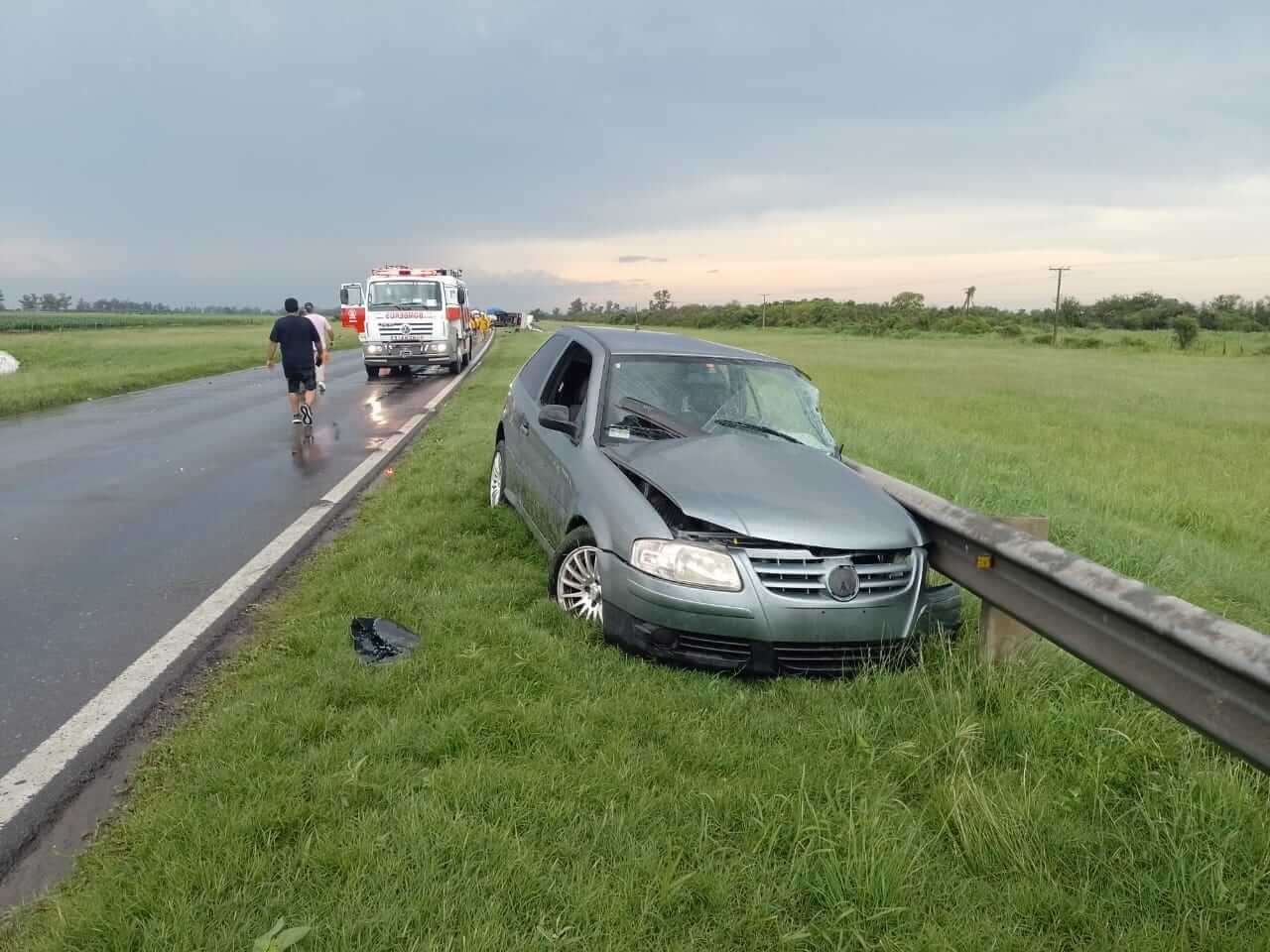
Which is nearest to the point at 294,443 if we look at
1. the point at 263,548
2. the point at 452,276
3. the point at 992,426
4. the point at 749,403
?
the point at 263,548

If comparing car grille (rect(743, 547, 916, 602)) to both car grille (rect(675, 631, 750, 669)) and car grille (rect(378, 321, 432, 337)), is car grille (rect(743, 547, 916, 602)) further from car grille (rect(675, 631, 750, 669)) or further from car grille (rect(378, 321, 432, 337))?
car grille (rect(378, 321, 432, 337))

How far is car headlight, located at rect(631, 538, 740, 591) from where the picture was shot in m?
3.69

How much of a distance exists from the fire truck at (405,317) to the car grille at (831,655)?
742 inches

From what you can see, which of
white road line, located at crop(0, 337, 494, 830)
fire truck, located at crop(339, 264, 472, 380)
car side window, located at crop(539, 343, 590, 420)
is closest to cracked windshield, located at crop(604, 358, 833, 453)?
car side window, located at crop(539, 343, 590, 420)

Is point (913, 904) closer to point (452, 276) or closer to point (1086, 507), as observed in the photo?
point (1086, 507)

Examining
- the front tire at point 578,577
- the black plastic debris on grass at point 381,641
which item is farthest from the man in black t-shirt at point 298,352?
the front tire at point 578,577

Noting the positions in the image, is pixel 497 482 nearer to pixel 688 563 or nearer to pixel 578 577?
pixel 578 577

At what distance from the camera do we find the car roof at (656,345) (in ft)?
17.9

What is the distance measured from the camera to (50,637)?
429 cm

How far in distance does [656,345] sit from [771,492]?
6.48 feet

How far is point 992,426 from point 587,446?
40.9ft

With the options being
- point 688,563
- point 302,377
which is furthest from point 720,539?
point 302,377

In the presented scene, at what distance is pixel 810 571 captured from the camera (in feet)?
12.1

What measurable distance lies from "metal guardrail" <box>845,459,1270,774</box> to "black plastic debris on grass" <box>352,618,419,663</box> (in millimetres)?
2688
